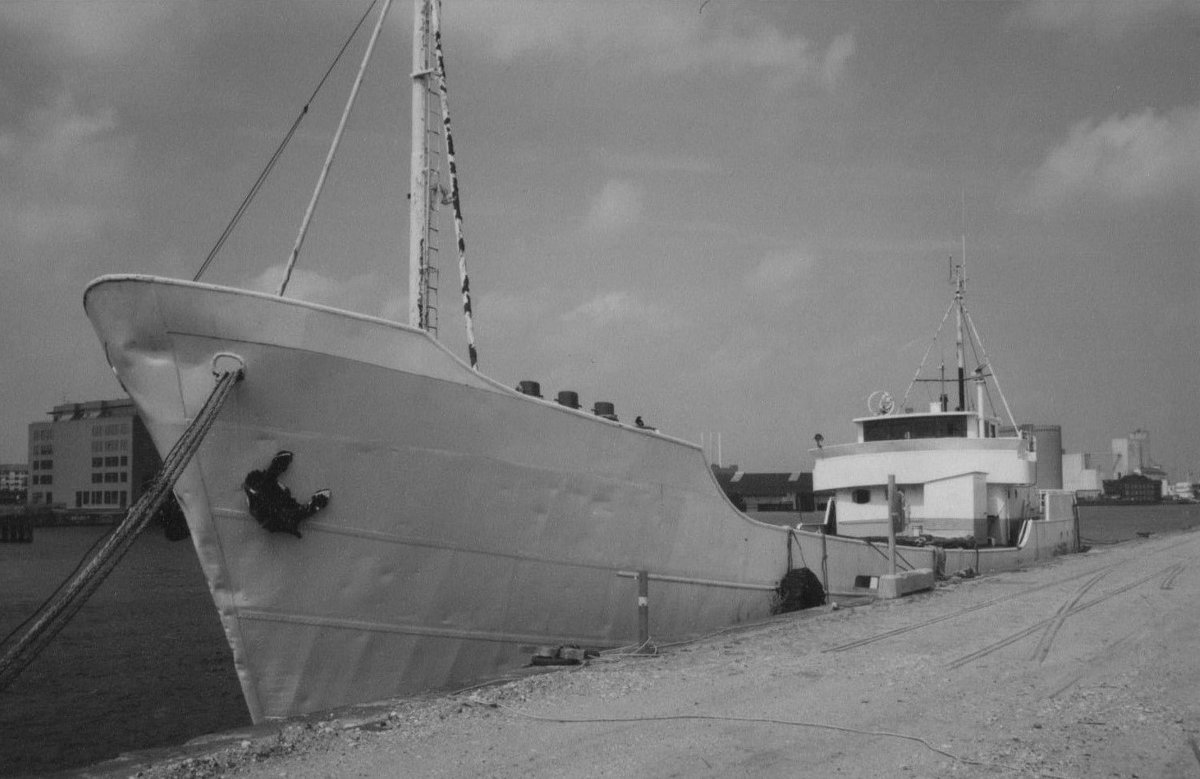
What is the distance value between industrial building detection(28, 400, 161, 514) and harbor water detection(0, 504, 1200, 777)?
179 ft

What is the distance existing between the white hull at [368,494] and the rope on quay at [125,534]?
24cm

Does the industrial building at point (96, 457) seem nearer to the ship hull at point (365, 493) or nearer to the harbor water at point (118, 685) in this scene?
the harbor water at point (118, 685)

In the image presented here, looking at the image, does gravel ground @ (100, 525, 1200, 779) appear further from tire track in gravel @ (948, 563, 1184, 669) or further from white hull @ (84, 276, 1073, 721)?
white hull @ (84, 276, 1073, 721)

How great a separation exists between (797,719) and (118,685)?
38.4 ft

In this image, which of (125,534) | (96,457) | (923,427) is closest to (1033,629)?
(125,534)

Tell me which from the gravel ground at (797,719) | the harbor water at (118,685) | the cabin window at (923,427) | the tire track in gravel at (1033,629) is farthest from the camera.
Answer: the cabin window at (923,427)

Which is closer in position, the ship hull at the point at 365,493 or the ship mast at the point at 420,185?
the ship hull at the point at 365,493

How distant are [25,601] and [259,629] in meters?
23.3

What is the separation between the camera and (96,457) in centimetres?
8125

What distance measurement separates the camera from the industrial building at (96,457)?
77812 millimetres

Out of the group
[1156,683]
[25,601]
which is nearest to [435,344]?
[1156,683]

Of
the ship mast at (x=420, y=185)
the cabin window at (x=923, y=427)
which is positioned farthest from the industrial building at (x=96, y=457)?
the ship mast at (x=420, y=185)

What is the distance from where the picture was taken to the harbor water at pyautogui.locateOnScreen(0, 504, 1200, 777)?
10.2 metres

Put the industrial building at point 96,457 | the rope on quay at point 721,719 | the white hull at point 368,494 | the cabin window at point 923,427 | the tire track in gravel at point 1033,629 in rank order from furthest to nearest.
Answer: the industrial building at point 96,457, the cabin window at point 923,427, the tire track in gravel at point 1033,629, the white hull at point 368,494, the rope on quay at point 721,719
